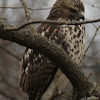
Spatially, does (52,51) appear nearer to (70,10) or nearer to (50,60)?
(50,60)

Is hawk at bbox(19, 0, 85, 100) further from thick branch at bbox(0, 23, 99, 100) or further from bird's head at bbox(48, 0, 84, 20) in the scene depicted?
thick branch at bbox(0, 23, 99, 100)

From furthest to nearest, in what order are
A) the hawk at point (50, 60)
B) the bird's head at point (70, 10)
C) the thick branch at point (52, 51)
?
1. the bird's head at point (70, 10)
2. the hawk at point (50, 60)
3. the thick branch at point (52, 51)

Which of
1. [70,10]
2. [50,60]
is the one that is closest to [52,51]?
[50,60]

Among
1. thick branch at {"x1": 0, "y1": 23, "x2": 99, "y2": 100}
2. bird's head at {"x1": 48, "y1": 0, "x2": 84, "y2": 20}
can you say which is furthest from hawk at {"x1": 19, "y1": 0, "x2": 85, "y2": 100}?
thick branch at {"x1": 0, "y1": 23, "x2": 99, "y2": 100}

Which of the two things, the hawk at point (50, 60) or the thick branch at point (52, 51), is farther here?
the hawk at point (50, 60)

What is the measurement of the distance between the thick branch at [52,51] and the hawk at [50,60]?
0.64 meters

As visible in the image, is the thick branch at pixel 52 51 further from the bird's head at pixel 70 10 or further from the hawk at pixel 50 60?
the bird's head at pixel 70 10

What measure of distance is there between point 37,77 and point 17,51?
3913mm

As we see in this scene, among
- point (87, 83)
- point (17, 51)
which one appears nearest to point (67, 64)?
point (87, 83)

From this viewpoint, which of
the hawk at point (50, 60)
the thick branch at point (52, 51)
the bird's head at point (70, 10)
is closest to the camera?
the thick branch at point (52, 51)

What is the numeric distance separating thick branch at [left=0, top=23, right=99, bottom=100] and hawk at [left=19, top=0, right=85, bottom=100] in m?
0.64

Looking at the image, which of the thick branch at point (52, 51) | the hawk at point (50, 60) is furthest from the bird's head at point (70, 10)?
the thick branch at point (52, 51)

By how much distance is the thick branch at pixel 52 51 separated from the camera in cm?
313

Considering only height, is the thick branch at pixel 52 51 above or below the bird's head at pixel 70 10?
below
